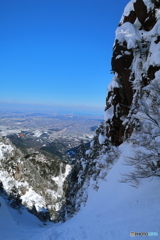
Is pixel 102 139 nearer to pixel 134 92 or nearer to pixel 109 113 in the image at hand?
pixel 109 113

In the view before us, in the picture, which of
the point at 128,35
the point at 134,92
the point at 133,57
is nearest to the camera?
the point at 128,35

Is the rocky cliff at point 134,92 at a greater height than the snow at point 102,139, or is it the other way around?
the rocky cliff at point 134,92

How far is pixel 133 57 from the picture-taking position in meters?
18.1

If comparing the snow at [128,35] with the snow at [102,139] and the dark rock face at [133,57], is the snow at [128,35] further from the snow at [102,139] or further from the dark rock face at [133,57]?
the snow at [102,139]

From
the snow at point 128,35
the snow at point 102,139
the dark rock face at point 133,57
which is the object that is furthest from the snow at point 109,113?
the snow at point 128,35

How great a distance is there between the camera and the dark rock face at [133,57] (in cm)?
1559

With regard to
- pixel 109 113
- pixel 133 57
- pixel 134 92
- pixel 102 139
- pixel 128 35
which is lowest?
pixel 102 139

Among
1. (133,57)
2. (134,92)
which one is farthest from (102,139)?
(133,57)

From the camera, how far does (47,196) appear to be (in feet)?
186

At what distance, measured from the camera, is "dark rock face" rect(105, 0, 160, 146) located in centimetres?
1559

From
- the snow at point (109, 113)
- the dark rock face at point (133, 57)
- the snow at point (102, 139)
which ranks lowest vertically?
the snow at point (102, 139)

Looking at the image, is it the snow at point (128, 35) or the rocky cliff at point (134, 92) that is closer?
the rocky cliff at point (134, 92)

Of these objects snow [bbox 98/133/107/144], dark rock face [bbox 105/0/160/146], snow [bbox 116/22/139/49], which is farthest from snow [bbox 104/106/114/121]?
snow [bbox 116/22/139/49]

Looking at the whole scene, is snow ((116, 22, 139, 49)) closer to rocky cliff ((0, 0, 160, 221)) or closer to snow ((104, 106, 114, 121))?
rocky cliff ((0, 0, 160, 221))
